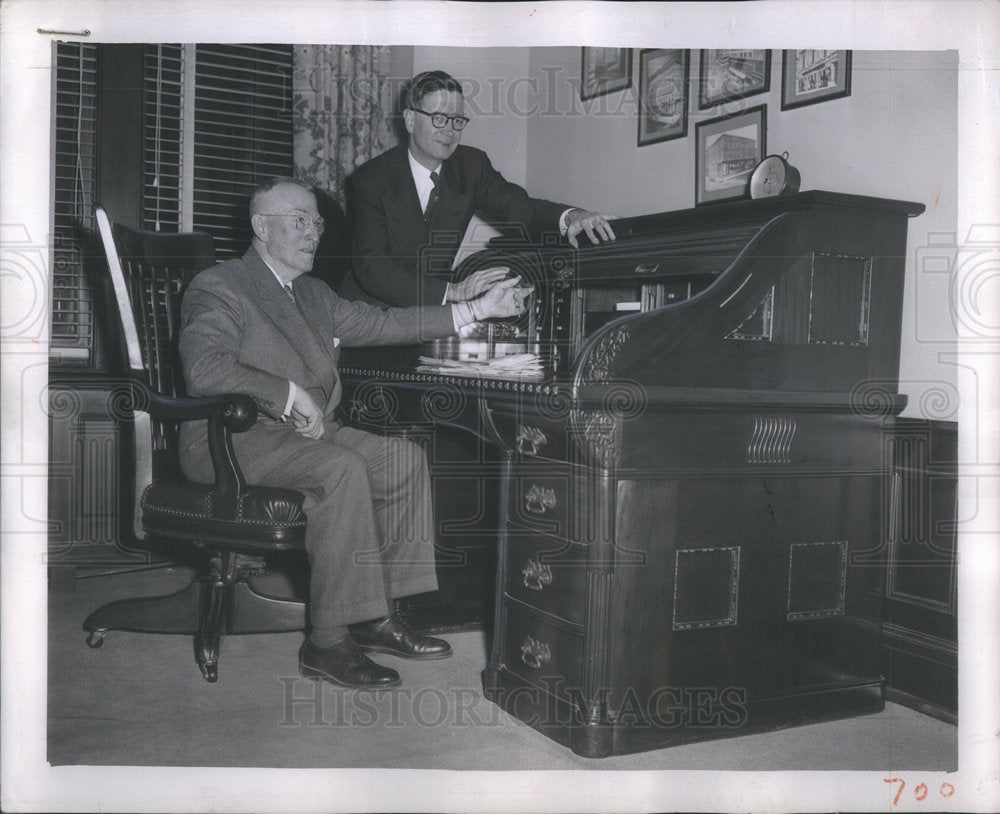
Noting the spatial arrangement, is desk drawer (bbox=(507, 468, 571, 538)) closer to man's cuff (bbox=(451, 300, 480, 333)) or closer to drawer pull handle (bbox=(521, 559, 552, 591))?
drawer pull handle (bbox=(521, 559, 552, 591))

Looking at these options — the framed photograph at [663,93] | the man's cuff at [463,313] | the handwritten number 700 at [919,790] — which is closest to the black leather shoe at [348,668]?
the man's cuff at [463,313]

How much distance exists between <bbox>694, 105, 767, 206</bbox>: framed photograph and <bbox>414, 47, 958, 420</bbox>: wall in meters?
0.03

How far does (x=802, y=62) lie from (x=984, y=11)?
2.61 ft

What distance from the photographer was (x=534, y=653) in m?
2.41

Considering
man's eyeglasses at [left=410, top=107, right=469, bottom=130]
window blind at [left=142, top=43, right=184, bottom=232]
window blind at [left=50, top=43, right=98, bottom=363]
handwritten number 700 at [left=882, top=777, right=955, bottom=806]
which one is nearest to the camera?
handwritten number 700 at [left=882, top=777, right=955, bottom=806]

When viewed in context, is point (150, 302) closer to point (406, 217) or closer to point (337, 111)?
point (406, 217)

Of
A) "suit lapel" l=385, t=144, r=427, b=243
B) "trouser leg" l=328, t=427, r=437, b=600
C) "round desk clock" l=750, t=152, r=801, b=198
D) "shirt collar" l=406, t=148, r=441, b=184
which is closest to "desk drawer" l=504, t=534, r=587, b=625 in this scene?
"trouser leg" l=328, t=427, r=437, b=600

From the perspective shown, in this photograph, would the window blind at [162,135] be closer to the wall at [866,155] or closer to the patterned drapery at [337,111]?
the patterned drapery at [337,111]

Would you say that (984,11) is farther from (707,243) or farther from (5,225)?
(5,225)

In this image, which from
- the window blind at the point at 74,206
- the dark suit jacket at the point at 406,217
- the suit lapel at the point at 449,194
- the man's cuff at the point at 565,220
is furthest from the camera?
the window blind at the point at 74,206

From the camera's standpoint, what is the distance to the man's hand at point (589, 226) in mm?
3053

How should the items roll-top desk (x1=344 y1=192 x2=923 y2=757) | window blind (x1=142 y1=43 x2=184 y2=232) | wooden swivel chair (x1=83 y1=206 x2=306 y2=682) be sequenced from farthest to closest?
window blind (x1=142 y1=43 x2=184 y2=232) < wooden swivel chair (x1=83 y1=206 x2=306 y2=682) < roll-top desk (x1=344 y1=192 x2=923 y2=757)

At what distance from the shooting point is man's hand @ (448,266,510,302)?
129 inches

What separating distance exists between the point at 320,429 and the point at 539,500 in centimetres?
76
